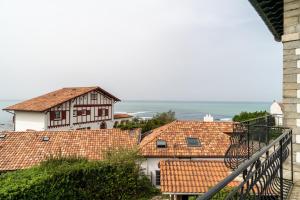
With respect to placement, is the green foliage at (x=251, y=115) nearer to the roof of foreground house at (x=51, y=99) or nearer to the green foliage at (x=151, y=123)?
the green foliage at (x=151, y=123)

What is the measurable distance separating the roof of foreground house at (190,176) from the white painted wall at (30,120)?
2212 cm

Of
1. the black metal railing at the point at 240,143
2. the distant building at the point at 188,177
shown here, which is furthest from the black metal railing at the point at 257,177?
the distant building at the point at 188,177

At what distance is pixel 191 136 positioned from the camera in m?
24.7

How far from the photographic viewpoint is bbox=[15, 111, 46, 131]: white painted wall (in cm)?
3508

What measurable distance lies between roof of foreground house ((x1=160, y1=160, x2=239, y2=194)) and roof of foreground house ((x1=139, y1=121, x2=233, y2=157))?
354 centimetres

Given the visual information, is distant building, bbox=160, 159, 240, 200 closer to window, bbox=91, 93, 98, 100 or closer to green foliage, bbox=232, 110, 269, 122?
green foliage, bbox=232, 110, 269, 122

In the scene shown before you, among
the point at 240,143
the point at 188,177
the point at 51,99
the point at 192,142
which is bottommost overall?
the point at 188,177

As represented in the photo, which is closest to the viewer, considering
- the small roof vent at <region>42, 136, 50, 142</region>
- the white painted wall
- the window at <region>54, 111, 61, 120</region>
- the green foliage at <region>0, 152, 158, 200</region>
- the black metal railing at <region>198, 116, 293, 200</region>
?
the black metal railing at <region>198, 116, 293, 200</region>

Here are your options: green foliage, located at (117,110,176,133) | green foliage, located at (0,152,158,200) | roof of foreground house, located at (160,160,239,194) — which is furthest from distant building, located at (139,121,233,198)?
green foliage, located at (117,110,176,133)

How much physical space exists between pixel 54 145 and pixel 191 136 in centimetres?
1163

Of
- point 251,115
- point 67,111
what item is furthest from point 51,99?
point 251,115

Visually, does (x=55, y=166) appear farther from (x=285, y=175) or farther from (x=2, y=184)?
(x=285, y=175)

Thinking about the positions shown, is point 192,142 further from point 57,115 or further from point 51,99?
point 51,99

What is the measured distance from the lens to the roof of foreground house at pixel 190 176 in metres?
15.9
